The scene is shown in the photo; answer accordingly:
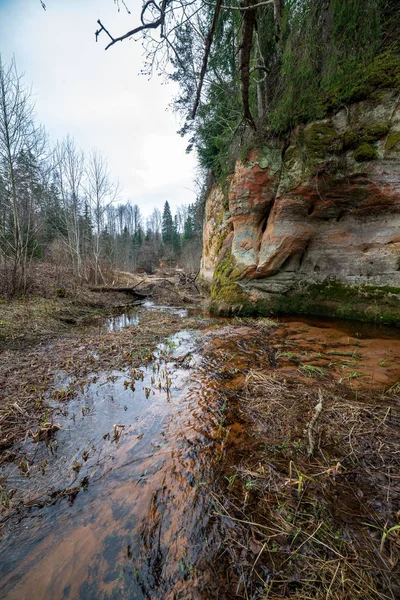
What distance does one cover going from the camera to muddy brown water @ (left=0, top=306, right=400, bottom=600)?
4.61ft

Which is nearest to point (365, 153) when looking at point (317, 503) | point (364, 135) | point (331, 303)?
point (364, 135)

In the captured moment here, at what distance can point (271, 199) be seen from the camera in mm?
8141

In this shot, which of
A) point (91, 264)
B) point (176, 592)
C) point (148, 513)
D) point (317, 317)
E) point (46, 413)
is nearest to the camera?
point (176, 592)

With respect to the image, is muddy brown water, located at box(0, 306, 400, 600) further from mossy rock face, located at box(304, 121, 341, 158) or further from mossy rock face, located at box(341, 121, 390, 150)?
mossy rock face, located at box(304, 121, 341, 158)

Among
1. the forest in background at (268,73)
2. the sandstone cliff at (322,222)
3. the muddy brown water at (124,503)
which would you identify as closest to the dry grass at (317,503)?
the muddy brown water at (124,503)

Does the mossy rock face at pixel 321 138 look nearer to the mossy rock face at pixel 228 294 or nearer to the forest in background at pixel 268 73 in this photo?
the forest in background at pixel 268 73

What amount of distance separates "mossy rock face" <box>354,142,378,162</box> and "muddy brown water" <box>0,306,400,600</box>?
18.6 ft

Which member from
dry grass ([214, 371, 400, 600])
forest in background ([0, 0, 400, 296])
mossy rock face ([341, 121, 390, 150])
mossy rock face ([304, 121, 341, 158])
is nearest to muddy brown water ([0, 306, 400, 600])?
dry grass ([214, 371, 400, 600])

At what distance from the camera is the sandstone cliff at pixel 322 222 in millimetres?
6203

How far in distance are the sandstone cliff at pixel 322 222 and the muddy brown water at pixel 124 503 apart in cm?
452

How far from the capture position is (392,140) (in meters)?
5.83

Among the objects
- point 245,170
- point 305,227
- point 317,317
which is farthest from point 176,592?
point 245,170

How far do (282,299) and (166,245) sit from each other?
4128 cm

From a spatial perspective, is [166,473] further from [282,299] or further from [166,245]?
[166,245]
